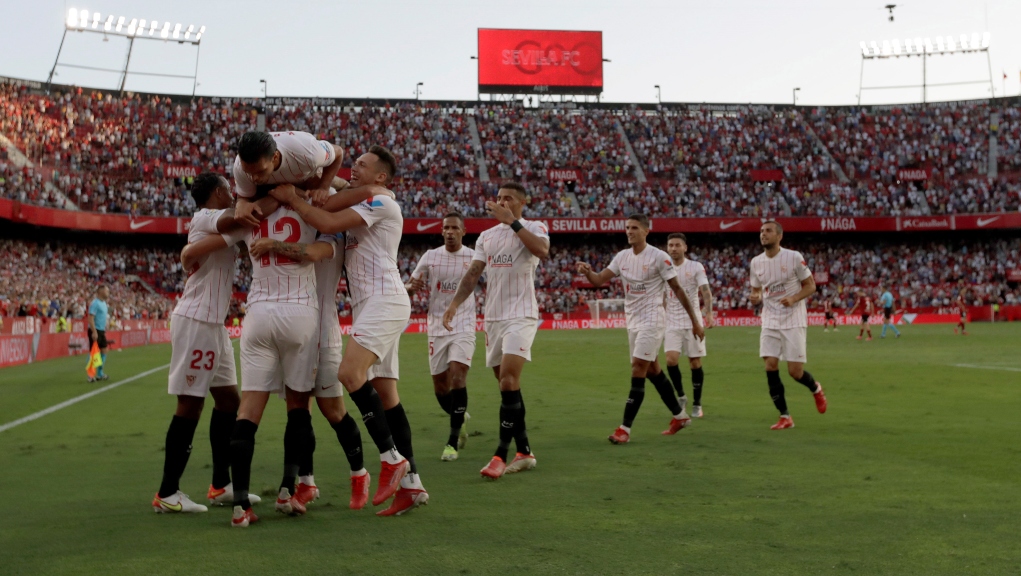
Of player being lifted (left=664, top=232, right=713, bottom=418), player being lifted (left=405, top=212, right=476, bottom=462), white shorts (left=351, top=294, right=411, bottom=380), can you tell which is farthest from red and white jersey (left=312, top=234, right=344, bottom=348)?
player being lifted (left=664, top=232, right=713, bottom=418)

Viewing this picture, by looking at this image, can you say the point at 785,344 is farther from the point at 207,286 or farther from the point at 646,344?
the point at 207,286

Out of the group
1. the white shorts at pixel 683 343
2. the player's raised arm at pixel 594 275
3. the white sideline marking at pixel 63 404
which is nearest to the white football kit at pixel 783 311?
the white shorts at pixel 683 343

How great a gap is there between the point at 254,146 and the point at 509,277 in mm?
3207

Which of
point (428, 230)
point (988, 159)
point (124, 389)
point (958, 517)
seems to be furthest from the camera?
point (988, 159)

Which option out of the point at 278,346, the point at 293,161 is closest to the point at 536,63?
the point at 293,161

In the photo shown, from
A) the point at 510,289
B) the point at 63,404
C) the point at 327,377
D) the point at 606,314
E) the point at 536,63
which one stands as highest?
the point at 536,63

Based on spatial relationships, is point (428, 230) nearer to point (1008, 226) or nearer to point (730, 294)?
point (730, 294)

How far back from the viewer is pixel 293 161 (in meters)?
5.65

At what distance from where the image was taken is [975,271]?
55.8 metres

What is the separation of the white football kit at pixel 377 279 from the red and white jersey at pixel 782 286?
642 cm

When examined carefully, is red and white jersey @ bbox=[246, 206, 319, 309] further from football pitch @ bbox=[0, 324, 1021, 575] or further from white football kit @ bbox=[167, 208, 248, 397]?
football pitch @ bbox=[0, 324, 1021, 575]

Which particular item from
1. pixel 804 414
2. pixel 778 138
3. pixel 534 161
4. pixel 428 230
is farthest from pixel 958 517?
pixel 778 138

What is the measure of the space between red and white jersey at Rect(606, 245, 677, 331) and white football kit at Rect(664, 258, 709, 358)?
7.71 ft

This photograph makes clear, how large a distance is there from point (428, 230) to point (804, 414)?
135 feet
